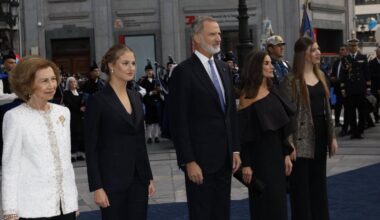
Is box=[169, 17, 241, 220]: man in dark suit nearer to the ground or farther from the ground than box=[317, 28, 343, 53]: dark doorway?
nearer to the ground

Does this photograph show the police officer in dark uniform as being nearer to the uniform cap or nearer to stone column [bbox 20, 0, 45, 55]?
the uniform cap

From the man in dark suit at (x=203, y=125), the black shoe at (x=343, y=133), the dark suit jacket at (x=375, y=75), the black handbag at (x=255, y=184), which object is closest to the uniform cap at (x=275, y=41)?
the black handbag at (x=255, y=184)

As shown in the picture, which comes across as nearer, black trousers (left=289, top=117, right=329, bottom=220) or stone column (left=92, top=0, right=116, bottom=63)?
black trousers (left=289, top=117, right=329, bottom=220)

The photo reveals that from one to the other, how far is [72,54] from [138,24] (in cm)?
381

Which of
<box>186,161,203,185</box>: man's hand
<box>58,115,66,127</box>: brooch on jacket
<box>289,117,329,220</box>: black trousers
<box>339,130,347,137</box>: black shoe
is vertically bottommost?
<box>339,130,347,137</box>: black shoe

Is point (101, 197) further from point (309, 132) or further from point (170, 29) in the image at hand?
point (170, 29)

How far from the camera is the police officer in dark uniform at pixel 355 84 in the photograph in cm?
1497

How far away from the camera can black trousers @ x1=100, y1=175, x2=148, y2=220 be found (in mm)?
4820

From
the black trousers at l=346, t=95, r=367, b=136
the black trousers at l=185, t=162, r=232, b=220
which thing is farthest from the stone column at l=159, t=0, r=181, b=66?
the black trousers at l=185, t=162, r=232, b=220

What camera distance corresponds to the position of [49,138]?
433 centimetres

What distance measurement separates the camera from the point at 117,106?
4836mm

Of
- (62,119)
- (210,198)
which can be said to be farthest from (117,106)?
(210,198)

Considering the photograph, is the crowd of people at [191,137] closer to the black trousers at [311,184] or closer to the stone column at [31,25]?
the black trousers at [311,184]

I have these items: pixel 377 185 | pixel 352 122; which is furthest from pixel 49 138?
pixel 352 122
